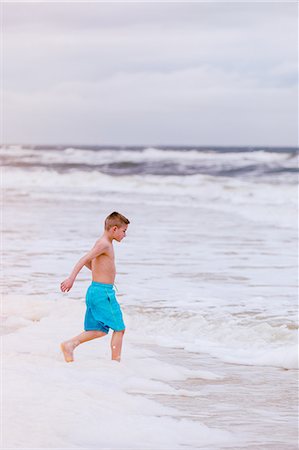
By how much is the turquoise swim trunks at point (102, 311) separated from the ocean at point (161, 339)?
10.0 inches

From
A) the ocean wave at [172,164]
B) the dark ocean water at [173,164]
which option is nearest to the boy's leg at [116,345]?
the dark ocean water at [173,164]

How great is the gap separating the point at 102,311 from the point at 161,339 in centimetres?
119

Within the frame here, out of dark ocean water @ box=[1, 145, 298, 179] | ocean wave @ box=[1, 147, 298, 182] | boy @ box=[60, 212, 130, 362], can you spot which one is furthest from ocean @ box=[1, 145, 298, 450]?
ocean wave @ box=[1, 147, 298, 182]

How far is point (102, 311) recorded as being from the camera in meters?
6.42

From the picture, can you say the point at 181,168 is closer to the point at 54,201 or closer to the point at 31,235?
the point at 54,201

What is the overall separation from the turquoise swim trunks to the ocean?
0.25 meters

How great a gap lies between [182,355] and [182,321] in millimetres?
1312

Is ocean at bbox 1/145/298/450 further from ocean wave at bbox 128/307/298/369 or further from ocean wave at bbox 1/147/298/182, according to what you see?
ocean wave at bbox 1/147/298/182

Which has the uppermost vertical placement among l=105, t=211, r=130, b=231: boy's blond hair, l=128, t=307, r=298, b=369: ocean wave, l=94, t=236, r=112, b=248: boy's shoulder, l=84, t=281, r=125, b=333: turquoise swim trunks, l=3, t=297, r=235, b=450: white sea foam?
l=105, t=211, r=130, b=231: boy's blond hair

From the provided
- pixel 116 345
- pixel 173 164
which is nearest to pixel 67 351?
pixel 116 345

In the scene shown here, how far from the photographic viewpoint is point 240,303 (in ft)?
30.3

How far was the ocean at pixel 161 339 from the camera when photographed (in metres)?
4.86

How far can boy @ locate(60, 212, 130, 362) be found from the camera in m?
6.40

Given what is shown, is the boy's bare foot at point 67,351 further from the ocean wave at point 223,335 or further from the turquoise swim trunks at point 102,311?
the ocean wave at point 223,335
